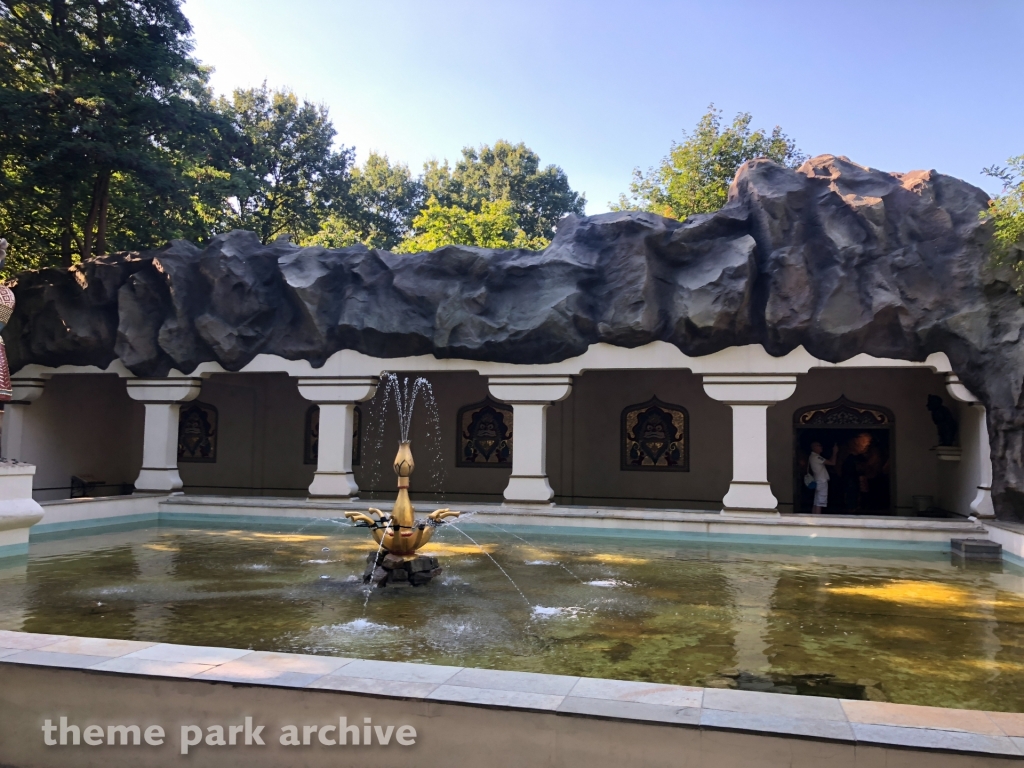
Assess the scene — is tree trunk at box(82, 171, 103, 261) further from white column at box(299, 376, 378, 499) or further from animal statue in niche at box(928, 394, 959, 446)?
animal statue in niche at box(928, 394, 959, 446)

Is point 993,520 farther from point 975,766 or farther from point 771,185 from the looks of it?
point 975,766

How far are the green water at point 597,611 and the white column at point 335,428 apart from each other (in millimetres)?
3773

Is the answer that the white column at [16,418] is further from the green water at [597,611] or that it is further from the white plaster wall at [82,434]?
the green water at [597,611]

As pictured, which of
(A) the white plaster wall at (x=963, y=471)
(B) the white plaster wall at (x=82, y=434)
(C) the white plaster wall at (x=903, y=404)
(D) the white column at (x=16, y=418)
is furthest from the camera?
(B) the white plaster wall at (x=82, y=434)

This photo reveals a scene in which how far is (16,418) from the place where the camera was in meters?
15.6

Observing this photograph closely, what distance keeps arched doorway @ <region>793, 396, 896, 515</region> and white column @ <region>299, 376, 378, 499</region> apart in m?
8.23

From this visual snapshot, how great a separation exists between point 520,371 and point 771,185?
16.0 feet

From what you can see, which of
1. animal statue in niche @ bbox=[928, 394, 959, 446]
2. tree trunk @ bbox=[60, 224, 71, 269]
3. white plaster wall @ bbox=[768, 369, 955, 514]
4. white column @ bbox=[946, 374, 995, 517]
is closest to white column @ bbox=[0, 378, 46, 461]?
tree trunk @ bbox=[60, 224, 71, 269]

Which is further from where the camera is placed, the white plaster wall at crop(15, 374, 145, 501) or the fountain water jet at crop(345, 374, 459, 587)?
the white plaster wall at crop(15, 374, 145, 501)

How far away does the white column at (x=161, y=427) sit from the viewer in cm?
1418

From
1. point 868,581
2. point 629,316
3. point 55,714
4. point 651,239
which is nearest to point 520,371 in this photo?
point 629,316

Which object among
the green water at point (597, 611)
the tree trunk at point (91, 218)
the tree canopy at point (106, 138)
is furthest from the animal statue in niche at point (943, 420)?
the tree trunk at point (91, 218)

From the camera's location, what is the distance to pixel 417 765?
3156 millimetres

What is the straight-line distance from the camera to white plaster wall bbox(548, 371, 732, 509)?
15.2 metres
